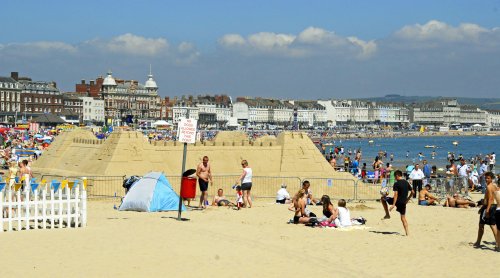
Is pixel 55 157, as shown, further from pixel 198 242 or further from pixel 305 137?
pixel 198 242

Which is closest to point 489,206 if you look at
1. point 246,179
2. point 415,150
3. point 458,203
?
point 246,179

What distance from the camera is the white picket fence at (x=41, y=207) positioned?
14.7m

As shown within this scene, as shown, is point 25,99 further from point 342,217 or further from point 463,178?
point 342,217

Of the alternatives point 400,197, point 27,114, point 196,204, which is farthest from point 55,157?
point 27,114

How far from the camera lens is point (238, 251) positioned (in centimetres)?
1316

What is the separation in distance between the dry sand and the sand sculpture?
9954 mm

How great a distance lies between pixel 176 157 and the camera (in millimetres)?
29406

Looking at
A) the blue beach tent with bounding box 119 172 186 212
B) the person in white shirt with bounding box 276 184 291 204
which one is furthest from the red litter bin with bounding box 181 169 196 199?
the person in white shirt with bounding box 276 184 291 204

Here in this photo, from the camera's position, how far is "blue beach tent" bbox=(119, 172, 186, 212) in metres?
19.4

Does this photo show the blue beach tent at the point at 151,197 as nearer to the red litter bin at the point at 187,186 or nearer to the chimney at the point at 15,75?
the red litter bin at the point at 187,186

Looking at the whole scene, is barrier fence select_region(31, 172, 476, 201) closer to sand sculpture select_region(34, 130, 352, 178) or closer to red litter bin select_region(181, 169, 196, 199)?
sand sculpture select_region(34, 130, 352, 178)

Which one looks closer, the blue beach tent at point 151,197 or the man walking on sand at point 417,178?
the blue beach tent at point 151,197

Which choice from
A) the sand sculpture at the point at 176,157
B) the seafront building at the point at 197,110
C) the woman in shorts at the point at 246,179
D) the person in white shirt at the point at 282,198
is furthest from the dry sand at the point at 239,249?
the seafront building at the point at 197,110

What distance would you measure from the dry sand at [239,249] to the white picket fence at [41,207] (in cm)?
40
